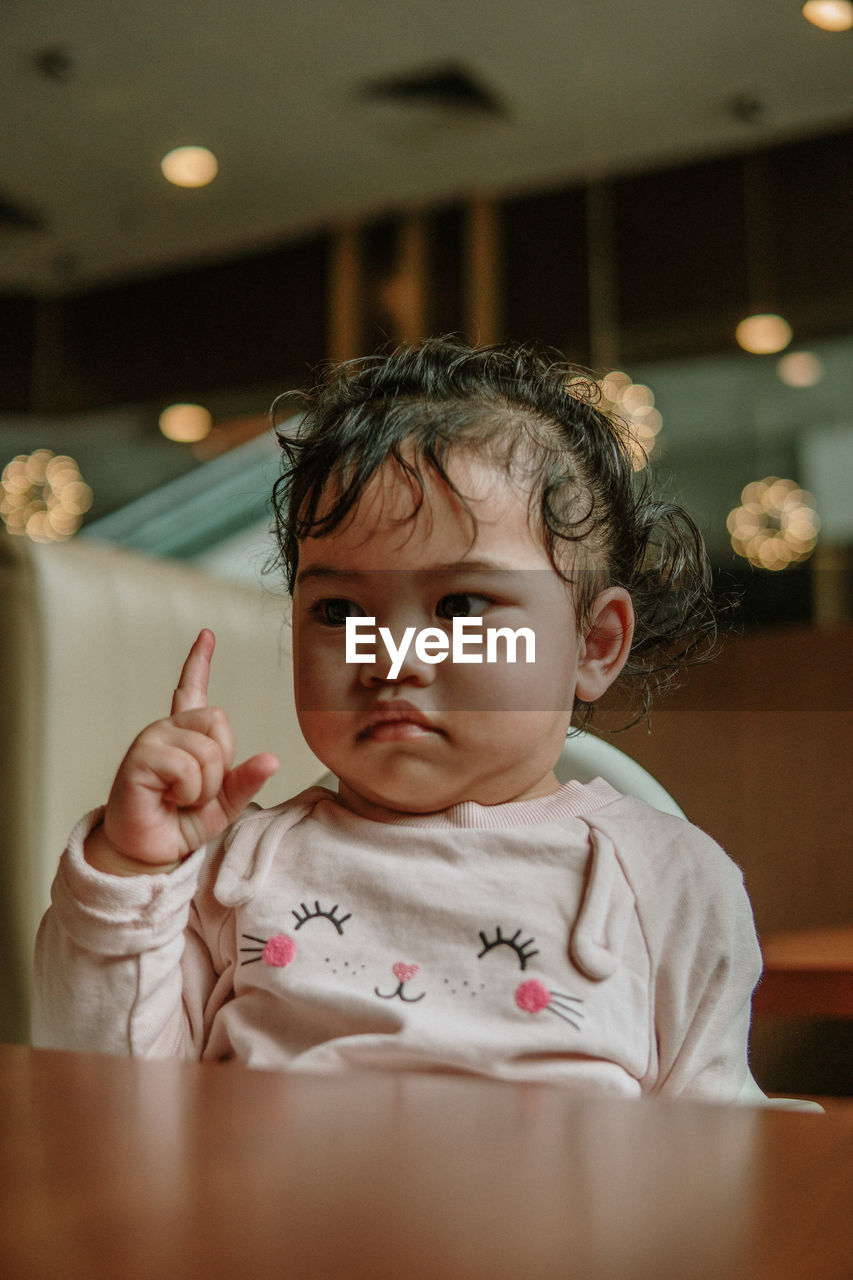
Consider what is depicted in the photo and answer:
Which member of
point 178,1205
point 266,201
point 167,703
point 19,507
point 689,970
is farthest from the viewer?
point 266,201

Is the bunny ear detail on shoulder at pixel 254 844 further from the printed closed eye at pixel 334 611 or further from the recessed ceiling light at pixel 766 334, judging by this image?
the recessed ceiling light at pixel 766 334

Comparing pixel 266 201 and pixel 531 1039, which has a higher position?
pixel 266 201

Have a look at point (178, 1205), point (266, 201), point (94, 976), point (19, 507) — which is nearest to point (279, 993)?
point (94, 976)

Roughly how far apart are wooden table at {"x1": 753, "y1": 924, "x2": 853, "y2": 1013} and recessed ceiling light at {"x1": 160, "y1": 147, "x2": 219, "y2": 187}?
2.03 feet

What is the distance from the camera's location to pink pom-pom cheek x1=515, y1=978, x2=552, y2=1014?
Answer: 0.27m

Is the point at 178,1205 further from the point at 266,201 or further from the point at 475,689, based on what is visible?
the point at 266,201

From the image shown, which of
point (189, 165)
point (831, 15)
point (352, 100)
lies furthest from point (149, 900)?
point (189, 165)

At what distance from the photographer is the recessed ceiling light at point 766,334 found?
2.20 m

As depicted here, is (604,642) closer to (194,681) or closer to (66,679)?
(194,681)

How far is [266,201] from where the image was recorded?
879 mm

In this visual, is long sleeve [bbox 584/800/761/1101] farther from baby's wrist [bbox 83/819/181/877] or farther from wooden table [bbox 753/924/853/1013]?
baby's wrist [bbox 83/819/181/877]

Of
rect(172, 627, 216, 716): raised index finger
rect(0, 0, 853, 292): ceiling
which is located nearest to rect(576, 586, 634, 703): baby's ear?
rect(172, 627, 216, 716): raised index finger

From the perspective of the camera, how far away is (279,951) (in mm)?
294

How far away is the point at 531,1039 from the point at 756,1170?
13 centimetres
